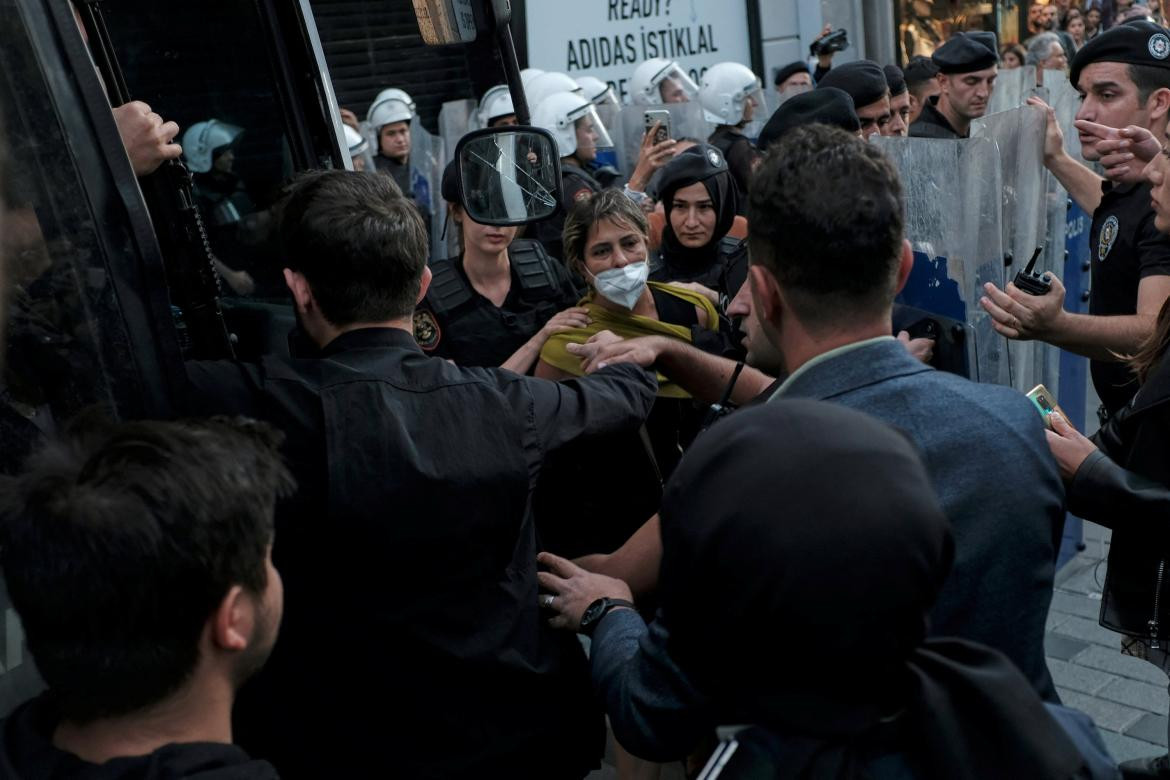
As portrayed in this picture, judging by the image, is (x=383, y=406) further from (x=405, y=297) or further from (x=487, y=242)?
(x=487, y=242)

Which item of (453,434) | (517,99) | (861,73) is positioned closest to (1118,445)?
(453,434)

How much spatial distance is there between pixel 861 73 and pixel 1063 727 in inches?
187

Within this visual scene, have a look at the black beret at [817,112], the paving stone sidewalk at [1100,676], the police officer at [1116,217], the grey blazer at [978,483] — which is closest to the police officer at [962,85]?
the police officer at [1116,217]

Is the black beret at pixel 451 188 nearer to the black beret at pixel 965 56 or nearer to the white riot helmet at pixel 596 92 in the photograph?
the black beret at pixel 965 56

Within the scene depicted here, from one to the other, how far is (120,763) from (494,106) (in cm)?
746

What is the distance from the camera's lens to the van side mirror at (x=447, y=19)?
10.5 ft

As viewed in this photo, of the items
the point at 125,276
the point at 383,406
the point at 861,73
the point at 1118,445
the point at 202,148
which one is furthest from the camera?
the point at 861,73

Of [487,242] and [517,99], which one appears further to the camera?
[487,242]

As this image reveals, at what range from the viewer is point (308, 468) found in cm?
218

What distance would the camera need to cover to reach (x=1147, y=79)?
14.4 ft

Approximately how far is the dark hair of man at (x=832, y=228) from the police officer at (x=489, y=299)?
2110 mm

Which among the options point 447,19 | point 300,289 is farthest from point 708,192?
point 300,289

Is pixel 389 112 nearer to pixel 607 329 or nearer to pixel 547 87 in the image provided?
pixel 547 87

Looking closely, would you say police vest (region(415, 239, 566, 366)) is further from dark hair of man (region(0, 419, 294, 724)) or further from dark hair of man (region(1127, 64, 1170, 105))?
dark hair of man (region(0, 419, 294, 724))
